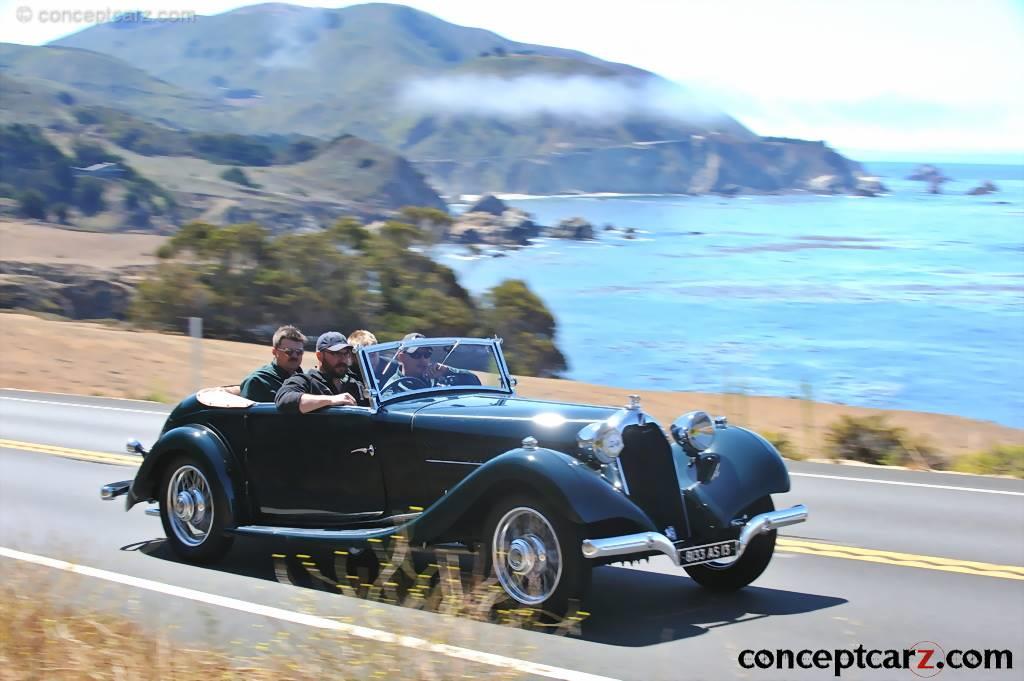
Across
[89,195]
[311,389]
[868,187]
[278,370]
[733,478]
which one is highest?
[868,187]

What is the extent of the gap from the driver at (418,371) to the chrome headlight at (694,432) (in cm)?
152

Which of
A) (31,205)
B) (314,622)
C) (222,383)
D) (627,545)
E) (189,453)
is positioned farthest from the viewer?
(31,205)

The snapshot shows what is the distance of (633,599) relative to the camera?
7367 millimetres

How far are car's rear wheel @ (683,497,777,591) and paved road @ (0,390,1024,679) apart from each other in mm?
101

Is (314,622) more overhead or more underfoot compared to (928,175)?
more underfoot

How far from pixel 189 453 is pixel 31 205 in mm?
84110

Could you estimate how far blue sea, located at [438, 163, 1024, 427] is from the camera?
3506cm

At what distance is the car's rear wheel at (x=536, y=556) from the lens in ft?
21.0

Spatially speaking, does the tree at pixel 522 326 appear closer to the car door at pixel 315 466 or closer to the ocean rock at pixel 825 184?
the car door at pixel 315 466

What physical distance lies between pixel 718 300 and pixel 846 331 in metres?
11.4

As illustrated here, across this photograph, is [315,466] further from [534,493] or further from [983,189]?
[983,189]

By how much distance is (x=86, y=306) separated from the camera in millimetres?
47156

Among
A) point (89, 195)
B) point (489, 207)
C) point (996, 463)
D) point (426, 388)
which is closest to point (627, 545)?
point (426, 388)

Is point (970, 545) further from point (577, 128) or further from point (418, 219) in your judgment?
point (577, 128)
